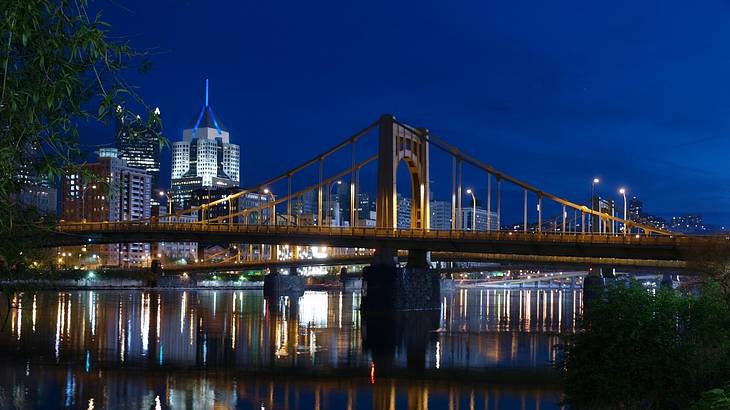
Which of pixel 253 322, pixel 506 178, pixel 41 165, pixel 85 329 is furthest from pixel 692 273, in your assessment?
pixel 41 165

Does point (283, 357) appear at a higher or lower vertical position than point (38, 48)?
lower

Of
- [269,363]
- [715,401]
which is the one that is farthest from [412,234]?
[715,401]

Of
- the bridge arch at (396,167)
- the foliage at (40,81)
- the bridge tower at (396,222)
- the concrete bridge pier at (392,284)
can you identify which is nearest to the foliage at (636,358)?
the foliage at (40,81)

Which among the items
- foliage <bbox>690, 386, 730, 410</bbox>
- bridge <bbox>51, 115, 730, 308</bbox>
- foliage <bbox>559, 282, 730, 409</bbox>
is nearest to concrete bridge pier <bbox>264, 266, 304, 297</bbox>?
bridge <bbox>51, 115, 730, 308</bbox>

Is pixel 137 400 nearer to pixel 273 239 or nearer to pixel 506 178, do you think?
pixel 273 239

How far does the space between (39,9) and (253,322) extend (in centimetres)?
6479

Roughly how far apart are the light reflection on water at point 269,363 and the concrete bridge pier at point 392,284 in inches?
332

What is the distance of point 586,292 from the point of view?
120750 millimetres

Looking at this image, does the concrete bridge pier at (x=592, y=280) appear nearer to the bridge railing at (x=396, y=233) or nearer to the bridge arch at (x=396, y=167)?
the bridge arch at (x=396, y=167)

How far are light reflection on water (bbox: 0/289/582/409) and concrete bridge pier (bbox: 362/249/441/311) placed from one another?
8.44 meters

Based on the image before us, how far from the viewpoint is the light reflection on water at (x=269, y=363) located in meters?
33.7

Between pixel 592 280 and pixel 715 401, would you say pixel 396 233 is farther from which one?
pixel 715 401

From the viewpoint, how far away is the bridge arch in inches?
3580

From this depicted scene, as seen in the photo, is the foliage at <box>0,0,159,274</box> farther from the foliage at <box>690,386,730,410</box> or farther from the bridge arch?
the bridge arch
